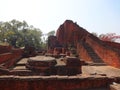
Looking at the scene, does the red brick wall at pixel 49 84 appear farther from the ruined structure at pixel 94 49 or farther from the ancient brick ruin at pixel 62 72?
the ruined structure at pixel 94 49

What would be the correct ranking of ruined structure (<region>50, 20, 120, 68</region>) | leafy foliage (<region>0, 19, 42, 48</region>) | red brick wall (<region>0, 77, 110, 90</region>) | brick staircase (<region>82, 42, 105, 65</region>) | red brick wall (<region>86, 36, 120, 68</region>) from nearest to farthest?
red brick wall (<region>0, 77, 110, 90</region>) < red brick wall (<region>86, 36, 120, 68</region>) < ruined structure (<region>50, 20, 120, 68</region>) < brick staircase (<region>82, 42, 105, 65</region>) < leafy foliage (<region>0, 19, 42, 48</region>)

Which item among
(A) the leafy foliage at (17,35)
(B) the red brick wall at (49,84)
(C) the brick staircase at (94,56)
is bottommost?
(B) the red brick wall at (49,84)

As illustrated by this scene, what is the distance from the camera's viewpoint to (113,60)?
10.1 metres

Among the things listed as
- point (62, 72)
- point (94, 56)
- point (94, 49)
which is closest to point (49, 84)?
point (62, 72)

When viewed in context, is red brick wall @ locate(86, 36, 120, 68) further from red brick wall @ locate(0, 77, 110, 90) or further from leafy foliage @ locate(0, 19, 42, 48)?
leafy foliage @ locate(0, 19, 42, 48)

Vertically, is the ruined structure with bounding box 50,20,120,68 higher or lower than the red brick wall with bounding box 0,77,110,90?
higher

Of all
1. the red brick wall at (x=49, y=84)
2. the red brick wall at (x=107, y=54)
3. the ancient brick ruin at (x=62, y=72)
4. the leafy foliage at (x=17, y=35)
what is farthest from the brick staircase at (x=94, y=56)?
the leafy foliage at (x=17, y=35)

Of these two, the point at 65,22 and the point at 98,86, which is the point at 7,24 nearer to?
the point at 65,22

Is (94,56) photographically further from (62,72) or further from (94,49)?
(62,72)

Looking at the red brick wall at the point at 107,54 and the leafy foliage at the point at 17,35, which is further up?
the leafy foliage at the point at 17,35

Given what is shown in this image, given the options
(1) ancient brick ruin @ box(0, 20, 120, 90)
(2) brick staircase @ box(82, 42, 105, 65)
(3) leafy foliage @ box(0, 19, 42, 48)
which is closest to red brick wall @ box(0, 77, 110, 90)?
(1) ancient brick ruin @ box(0, 20, 120, 90)

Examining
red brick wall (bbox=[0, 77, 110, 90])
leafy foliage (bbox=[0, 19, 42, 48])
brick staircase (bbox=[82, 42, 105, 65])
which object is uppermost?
leafy foliage (bbox=[0, 19, 42, 48])

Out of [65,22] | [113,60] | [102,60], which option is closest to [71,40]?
[65,22]

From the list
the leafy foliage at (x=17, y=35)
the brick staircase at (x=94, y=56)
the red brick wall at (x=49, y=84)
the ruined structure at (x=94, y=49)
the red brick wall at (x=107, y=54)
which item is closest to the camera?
the red brick wall at (x=49, y=84)
